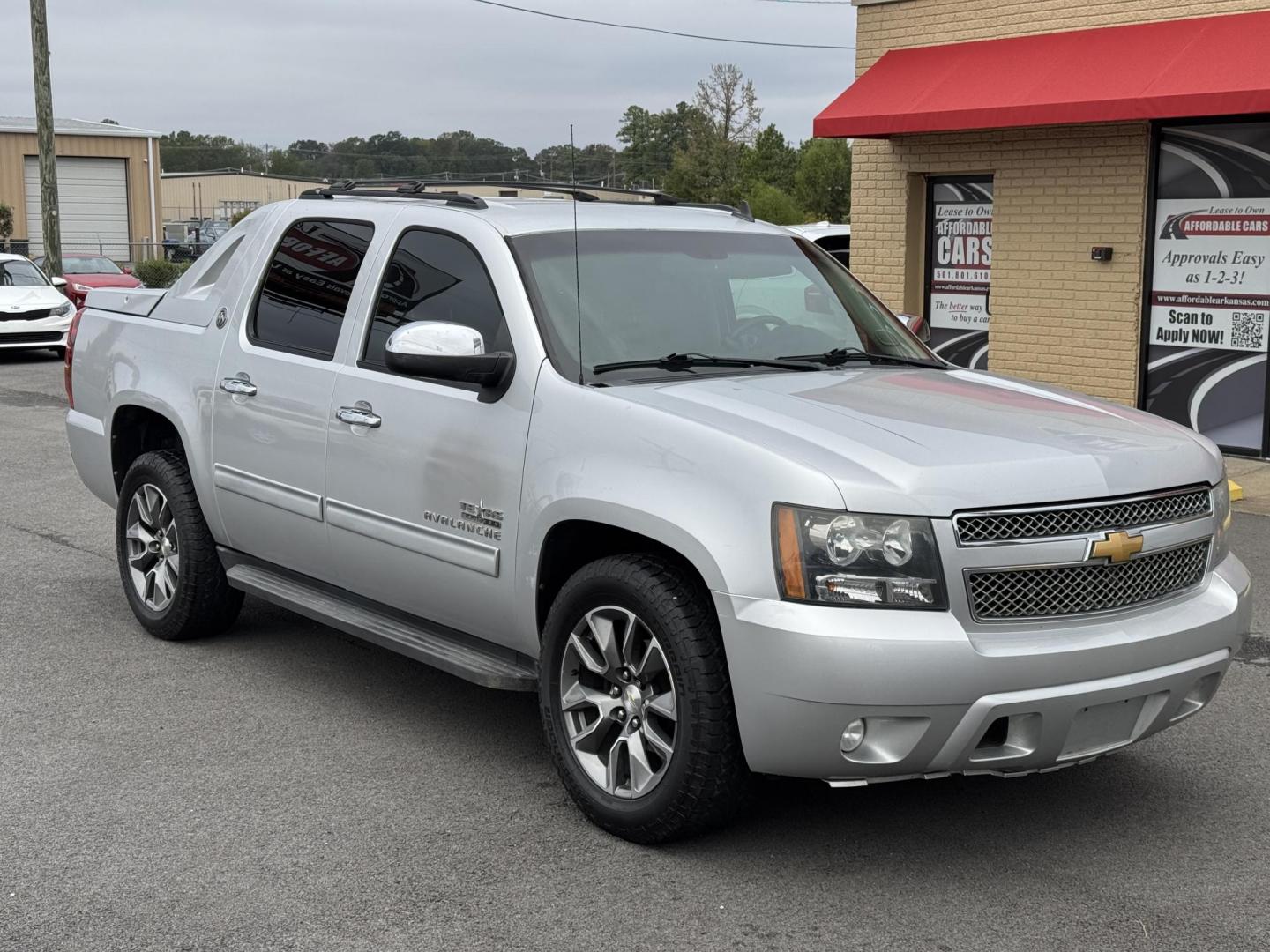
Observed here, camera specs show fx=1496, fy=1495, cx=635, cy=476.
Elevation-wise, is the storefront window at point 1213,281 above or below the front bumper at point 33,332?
above

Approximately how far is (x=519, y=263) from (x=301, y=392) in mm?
1107

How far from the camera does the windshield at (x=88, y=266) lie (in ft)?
99.8

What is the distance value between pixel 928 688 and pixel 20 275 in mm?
21494

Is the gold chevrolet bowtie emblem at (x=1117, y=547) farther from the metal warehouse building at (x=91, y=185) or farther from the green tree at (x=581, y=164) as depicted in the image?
the metal warehouse building at (x=91, y=185)

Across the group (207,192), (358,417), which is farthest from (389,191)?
(207,192)

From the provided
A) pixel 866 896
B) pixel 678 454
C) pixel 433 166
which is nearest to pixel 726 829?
pixel 866 896

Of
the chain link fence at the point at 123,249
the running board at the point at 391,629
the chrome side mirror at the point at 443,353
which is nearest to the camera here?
the chrome side mirror at the point at 443,353

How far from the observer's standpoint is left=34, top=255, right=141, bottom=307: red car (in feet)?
84.5

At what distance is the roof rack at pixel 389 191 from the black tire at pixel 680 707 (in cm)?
170

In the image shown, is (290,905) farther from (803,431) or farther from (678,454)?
(803,431)

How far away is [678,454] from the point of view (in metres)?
4.14

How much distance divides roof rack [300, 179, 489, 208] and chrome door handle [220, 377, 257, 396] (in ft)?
2.79

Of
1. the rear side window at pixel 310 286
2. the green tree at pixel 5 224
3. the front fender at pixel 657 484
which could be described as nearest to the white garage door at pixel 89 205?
the green tree at pixel 5 224

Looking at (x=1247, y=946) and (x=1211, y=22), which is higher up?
(x=1211, y=22)
